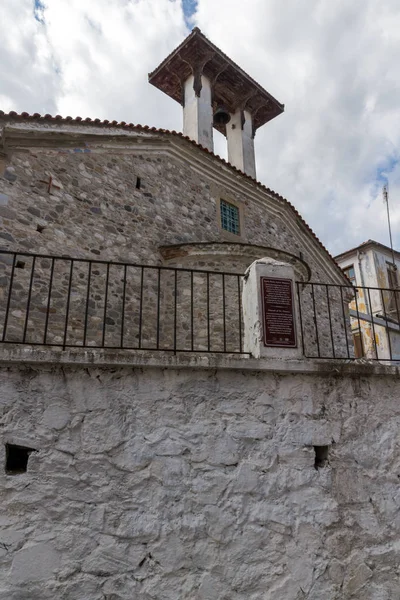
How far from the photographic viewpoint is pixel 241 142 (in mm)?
15742

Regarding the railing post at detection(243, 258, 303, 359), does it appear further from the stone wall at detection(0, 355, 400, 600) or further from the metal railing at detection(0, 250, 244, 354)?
the metal railing at detection(0, 250, 244, 354)

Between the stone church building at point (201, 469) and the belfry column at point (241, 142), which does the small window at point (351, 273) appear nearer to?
the belfry column at point (241, 142)

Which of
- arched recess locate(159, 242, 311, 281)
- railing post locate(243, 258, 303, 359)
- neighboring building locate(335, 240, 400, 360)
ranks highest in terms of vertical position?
neighboring building locate(335, 240, 400, 360)

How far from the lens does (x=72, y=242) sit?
329 inches

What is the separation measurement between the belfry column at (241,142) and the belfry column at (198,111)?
166 centimetres

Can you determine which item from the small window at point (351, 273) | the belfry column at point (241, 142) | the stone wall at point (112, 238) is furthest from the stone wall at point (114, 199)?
the small window at point (351, 273)

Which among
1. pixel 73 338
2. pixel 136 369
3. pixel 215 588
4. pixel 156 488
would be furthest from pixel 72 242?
pixel 215 588

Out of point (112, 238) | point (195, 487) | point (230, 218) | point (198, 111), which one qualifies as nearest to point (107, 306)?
point (112, 238)

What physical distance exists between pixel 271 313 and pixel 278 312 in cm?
8

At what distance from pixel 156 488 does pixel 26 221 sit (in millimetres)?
6011

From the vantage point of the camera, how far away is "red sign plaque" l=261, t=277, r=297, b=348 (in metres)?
4.13

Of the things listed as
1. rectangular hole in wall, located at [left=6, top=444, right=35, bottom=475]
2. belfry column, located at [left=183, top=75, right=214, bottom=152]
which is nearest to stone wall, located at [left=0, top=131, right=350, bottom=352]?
belfry column, located at [left=183, top=75, right=214, bottom=152]

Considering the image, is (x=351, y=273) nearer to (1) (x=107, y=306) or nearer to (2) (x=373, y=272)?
(2) (x=373, y=272)

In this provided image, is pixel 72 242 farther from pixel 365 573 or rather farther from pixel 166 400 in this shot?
pixel 365 573
